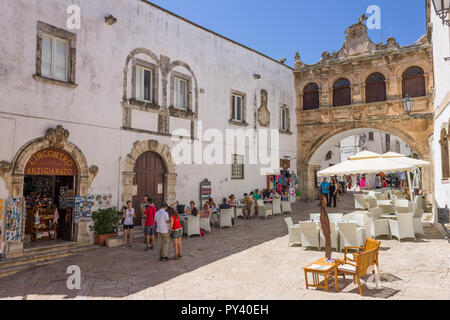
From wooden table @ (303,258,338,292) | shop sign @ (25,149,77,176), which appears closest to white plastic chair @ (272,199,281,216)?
shop sign @ (25,149,77,176)

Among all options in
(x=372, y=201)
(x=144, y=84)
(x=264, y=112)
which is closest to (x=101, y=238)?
(x=144, y=84)

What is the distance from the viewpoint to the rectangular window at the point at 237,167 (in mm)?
15742

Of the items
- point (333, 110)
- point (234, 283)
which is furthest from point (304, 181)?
point (234, 283)

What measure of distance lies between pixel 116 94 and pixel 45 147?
283 centimetres

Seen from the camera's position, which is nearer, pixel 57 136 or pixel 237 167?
pixel 57 136

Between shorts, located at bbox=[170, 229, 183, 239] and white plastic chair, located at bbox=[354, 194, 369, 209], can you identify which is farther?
white plastic chair, located at bbox=[354, 194, 369, 209]

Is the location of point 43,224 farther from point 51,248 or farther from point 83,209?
point 83,209

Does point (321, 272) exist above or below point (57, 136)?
below

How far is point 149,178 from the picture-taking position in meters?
11.7

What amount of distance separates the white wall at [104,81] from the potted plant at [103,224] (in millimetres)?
725

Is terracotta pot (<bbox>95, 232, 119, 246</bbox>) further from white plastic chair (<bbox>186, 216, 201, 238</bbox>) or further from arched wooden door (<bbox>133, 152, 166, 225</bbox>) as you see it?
white plastic chair (<bbox>186, 216, 201, 238</bbox>)

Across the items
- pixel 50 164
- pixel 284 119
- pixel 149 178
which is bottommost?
pixel 149 178

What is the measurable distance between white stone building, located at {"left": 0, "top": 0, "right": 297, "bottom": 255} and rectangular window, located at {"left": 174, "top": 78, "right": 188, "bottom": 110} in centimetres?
4

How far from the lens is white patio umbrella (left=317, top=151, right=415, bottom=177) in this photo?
362 inches
